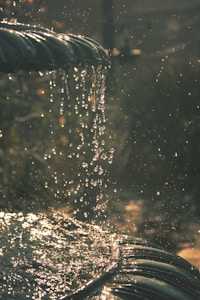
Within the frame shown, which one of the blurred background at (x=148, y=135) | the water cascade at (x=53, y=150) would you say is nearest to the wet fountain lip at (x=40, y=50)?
the blurred background at (x=148, y=135)

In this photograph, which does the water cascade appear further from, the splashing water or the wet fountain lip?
the wet fountain lip

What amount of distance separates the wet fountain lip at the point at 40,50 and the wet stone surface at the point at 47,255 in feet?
2.79

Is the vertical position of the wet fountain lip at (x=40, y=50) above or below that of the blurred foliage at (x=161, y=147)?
below

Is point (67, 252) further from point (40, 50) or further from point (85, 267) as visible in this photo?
point (40, 50)

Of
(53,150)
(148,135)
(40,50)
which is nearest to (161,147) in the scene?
(148,135)

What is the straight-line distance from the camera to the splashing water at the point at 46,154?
7199 mm


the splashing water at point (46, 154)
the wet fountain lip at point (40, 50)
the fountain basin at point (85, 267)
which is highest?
the splashing water at point (46, 154)

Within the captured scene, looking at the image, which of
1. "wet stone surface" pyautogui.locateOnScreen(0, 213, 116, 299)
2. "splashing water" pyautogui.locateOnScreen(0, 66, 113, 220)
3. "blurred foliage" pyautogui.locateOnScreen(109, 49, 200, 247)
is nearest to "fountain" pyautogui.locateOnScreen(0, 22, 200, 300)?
"wet stone surface" pyautogui.locateOnScreen(0, 213, 116, 299)

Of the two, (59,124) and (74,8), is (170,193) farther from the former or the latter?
(74,8)

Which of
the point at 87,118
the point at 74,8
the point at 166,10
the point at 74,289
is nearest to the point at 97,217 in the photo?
the point at 87,118

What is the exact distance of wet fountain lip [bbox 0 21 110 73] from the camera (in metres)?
2.38

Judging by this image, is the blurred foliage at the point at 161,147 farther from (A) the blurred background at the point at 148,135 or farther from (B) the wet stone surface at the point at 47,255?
(B) the wet stone surface at the point at 47,255

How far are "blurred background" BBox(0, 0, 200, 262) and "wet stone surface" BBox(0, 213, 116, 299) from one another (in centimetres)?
169

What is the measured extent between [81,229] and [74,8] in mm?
13080
